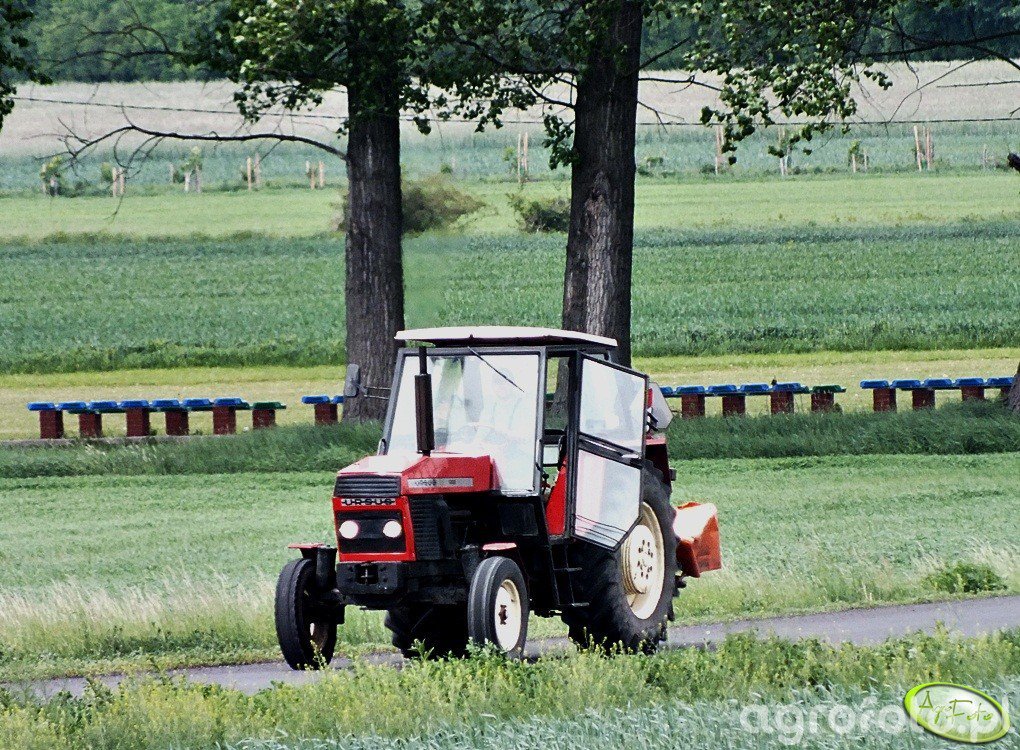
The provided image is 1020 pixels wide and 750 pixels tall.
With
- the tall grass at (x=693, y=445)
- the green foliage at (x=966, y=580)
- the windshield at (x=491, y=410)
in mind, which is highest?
the windshield at (x=491, y=410)

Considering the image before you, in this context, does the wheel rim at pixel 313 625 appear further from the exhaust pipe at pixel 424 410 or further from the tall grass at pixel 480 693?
the tall grass at pixel 480 693

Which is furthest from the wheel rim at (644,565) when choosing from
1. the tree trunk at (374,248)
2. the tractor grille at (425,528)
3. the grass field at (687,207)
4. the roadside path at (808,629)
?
the grass field at (687,207)

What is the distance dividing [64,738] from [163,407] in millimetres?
19469

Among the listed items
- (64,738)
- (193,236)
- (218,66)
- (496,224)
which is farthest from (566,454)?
(193,236)

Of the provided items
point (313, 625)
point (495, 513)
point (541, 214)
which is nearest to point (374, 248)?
point (313, 625)

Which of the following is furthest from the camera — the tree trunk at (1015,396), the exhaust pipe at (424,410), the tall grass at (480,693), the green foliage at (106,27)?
the green foliage at (106,27)

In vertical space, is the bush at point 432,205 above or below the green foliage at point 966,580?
above

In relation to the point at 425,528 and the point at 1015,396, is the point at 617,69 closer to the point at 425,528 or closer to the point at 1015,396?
the point at 1015,396

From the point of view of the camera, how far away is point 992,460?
79.6 ft

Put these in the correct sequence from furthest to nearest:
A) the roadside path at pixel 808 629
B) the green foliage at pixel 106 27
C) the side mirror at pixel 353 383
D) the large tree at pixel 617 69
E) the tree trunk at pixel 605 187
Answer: the green foliage at pixel 106 27 → the tree trunk at pixel 605 187 → the large tree at pixel 617 69 → the roadside path at pixel 808 629 → the side mirror at pixel 353 383

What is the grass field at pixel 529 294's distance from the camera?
39188 mm

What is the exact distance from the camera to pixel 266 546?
1897 centimetres

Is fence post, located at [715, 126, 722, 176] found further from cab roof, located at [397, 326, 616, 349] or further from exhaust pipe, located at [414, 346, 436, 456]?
exhaust pipe, located at [414, 346, 436, 456]

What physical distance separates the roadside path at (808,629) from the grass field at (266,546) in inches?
14.7
